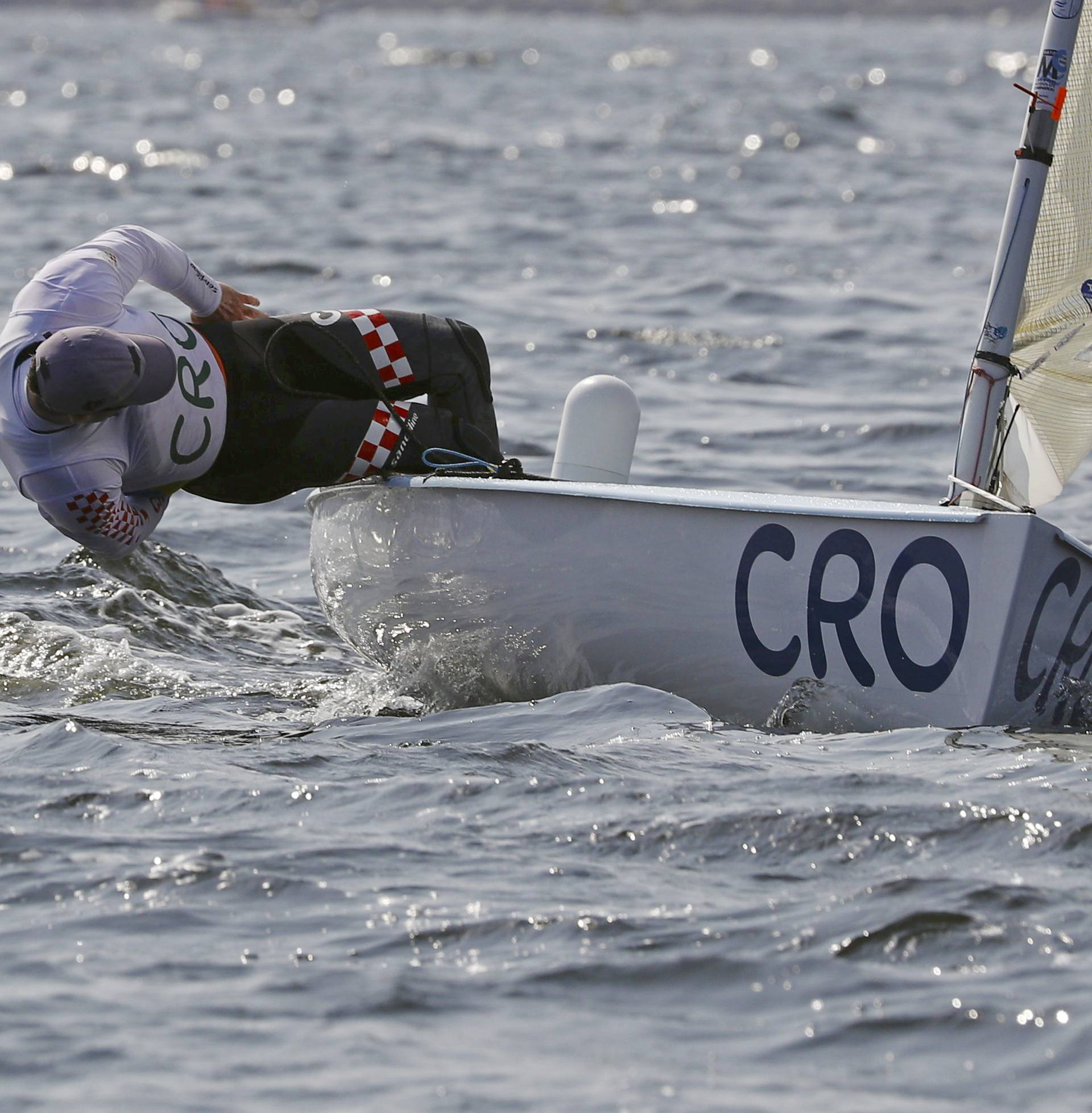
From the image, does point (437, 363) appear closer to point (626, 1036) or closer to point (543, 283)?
point (626, 1036)

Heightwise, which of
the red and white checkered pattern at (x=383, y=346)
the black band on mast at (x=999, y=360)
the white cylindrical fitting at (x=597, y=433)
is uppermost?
the black band on mast at (x=999, y=360)

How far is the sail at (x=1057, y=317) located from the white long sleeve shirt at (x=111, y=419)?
6.83 ft

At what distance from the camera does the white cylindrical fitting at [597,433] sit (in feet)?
16.4

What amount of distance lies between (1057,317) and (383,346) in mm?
1777

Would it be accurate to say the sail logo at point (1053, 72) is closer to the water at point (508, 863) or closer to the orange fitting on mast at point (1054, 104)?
the orange fitting on mast at point (1054, 104)

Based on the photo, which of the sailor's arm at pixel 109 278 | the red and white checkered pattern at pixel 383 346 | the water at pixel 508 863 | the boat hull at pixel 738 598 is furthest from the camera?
the red and white checkered pattern at pixel 383 346

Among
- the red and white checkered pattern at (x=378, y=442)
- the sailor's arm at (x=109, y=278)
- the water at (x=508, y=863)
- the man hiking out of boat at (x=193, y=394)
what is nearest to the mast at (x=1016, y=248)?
the water at (x=508, y=863)

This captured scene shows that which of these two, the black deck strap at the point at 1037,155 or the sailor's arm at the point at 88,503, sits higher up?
the black deck strap at the point at 1037,155

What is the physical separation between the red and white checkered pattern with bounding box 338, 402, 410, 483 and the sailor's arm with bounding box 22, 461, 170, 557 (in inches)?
25.1

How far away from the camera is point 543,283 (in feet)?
40.3

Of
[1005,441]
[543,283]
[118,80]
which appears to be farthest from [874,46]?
[1005,441]

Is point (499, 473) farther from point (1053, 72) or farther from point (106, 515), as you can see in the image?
point (1053, 72)

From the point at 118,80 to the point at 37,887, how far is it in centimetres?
3185

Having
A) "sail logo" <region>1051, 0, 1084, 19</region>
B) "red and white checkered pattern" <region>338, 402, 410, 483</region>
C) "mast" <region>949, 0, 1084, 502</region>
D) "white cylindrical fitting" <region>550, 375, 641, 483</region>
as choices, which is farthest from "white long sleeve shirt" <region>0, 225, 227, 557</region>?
"sail logo" <region>1051, 0, 1084, 19</region>
